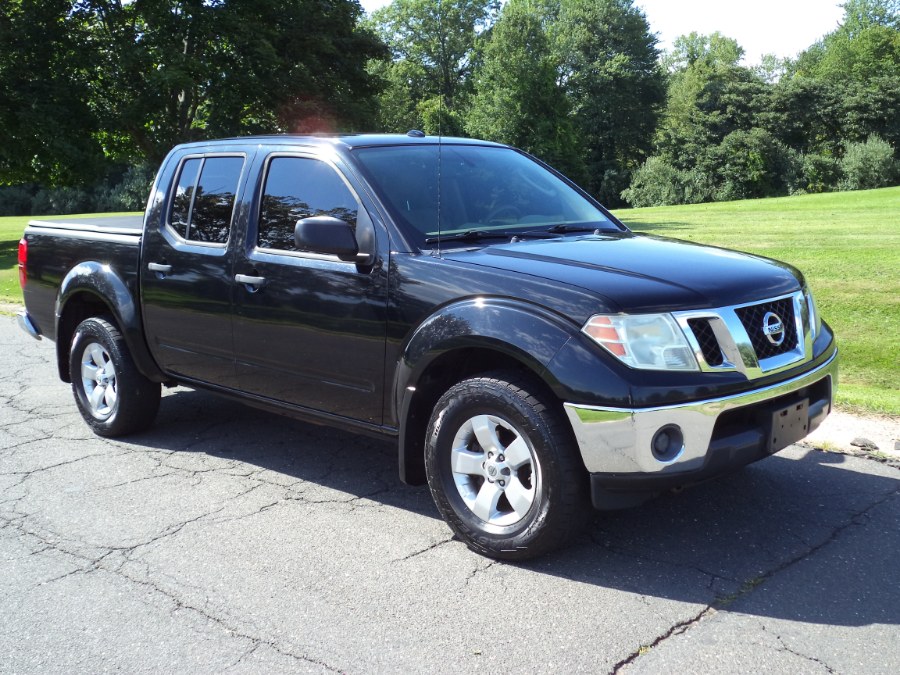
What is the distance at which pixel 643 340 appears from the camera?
352 cm

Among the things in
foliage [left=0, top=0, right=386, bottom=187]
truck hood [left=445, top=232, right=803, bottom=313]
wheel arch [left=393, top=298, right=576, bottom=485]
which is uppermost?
foliage [left=0, top=0, right=386, bottom=187]

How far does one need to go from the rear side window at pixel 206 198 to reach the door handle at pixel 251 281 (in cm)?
31

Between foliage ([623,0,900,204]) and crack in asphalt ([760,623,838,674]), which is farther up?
foliage ([623,0,900,204])

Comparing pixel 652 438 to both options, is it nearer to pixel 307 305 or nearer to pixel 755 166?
pixel 307 305

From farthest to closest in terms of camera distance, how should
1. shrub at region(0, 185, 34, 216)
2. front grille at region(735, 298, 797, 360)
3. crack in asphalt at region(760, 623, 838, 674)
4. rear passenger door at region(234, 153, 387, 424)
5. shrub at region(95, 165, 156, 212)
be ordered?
shrub at region(0, 185, 34, 216)
shrub at region(95, 165, 156, 212)
rear passenger door at region(234, 153, 387, 424)
front grille at region(735, 298, 797, 360)
crack in asphalt at region(760, 623, 838, 674)

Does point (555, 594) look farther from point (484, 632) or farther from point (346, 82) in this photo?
point (346, 82)

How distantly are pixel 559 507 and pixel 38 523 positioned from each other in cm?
270

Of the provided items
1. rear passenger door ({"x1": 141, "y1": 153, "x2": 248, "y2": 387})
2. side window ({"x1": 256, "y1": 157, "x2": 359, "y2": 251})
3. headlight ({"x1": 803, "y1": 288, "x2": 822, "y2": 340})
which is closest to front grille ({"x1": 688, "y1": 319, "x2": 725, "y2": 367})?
headlight ({"x1": 803, "y1": 288, "x2": 822, "y2": 340})

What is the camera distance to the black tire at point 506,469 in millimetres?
3631

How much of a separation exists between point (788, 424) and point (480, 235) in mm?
1701

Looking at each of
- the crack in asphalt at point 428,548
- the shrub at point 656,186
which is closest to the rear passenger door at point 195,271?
the crack in asphalt at point 428,548

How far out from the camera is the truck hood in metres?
3.62

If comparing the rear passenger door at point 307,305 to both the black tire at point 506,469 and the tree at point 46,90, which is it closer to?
the black tire at point 506,469

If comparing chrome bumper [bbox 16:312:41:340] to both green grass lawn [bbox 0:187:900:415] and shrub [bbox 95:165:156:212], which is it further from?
shrub [bbox 95:165:156:212]
